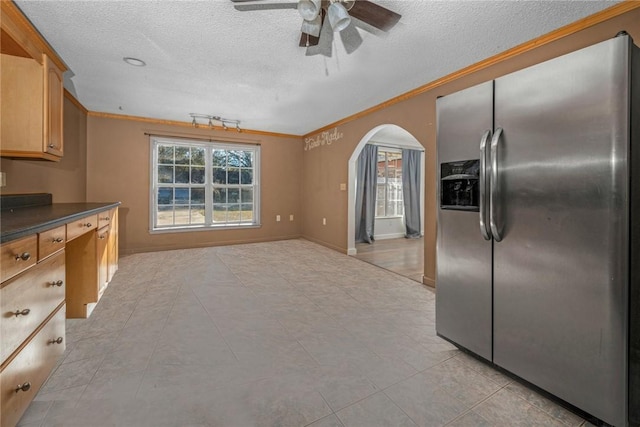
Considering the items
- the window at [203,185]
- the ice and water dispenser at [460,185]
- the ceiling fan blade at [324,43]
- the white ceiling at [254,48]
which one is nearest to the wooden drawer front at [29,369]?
the white ceiling at [254,48]

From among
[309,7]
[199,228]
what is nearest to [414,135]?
[309,7]

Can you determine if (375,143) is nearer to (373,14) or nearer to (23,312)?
(373,14)

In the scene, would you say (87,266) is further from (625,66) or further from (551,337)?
(625,66)

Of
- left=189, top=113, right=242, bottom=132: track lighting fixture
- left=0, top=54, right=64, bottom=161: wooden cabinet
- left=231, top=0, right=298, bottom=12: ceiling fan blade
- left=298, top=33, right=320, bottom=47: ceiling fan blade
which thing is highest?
left=189, top=113, right=242, bottom=132: track lighting fixture

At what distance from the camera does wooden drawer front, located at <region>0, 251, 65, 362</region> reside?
1157 mm

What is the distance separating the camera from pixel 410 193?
22.6 ft

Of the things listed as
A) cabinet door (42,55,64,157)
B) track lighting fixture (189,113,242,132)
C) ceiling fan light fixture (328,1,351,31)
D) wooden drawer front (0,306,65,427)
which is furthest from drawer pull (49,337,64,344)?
track lighting fixture (189,113,242,132)

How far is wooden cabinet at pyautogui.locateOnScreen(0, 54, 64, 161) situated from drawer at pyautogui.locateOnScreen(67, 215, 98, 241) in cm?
67

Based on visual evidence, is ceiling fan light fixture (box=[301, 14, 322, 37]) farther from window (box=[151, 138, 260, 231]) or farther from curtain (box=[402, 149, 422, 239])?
curtain (box=[402, 149, 422, 239])

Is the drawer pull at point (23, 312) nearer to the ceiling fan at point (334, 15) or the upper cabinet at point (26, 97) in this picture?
the upper cabinet at point (26, 97)

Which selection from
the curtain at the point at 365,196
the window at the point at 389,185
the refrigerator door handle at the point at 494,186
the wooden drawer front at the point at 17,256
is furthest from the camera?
the window at the point at 389,185

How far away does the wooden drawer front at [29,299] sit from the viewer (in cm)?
116

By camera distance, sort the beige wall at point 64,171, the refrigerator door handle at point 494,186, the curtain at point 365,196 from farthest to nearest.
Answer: the curtain at point 365,196
the beige wall at point 64,171
the refrigerator door handle at point 494,186

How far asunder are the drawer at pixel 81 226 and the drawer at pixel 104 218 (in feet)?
0.40
